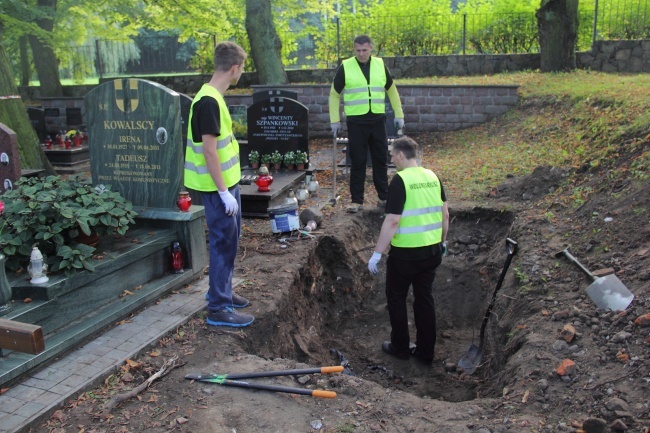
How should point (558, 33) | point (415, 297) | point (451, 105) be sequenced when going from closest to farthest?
point (415, 297) < point (451, 105) < point (558, 33)

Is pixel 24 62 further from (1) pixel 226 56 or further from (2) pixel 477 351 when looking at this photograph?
(2) pixel 477 351

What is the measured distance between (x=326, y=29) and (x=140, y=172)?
47.7ft

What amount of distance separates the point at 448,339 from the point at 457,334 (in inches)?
7.1

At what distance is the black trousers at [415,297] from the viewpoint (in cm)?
564

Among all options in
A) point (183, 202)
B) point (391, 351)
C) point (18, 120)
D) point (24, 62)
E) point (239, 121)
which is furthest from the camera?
point (24, 62)

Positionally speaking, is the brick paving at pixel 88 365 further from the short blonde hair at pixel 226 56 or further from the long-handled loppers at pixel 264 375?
the short blonde hair at pixel 226 56

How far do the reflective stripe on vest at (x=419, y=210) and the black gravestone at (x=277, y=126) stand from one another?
4.74 m

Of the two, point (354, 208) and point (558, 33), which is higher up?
point (558, 33)

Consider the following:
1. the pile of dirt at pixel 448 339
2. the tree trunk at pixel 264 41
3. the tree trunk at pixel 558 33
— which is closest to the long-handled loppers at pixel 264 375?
the pile of dirt at pixel 448 339

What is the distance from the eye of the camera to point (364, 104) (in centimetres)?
823

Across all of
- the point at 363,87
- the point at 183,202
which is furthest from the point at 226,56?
the point at 363,87

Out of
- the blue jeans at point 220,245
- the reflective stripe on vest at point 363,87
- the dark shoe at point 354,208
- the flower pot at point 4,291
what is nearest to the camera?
the flower pot at point 4,291

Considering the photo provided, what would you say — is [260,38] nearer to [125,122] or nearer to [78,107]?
[78,107]

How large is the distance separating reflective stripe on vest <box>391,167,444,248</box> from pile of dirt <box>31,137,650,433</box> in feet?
3.86
